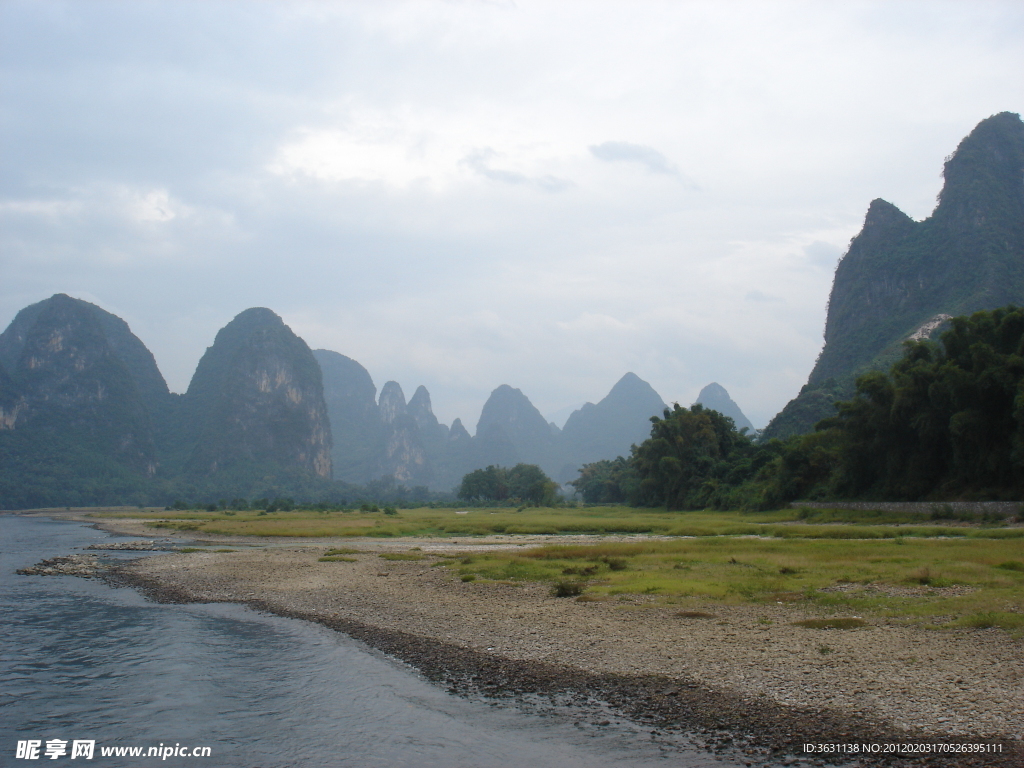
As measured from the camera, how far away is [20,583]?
67.7 feet

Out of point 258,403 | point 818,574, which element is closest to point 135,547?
point 818,574

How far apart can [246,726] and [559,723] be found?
148 inches

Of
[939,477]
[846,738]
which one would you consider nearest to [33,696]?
[846,738]

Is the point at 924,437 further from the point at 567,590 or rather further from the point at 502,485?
the point at 502,485

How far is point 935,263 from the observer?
8681 cm

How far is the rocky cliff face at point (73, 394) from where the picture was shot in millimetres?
119875

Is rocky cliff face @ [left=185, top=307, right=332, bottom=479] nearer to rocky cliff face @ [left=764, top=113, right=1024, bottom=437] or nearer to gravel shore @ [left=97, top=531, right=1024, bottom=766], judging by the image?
rocky cliff face @ [left=764, top=113, right=1024, bottom=437]

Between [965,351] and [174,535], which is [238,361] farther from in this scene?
[965,351]

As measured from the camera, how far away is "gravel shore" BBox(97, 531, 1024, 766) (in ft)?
22.5

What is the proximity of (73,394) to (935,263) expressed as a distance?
141 meters

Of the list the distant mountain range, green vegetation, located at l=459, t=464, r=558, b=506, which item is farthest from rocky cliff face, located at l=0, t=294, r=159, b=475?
green vegetation, located at l=459, t=464, r=558, b=506

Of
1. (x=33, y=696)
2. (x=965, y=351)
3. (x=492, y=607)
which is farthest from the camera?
(x=965, y=351)

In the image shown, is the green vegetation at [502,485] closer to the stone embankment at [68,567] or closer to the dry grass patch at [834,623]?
the stone embankment at [68,567]

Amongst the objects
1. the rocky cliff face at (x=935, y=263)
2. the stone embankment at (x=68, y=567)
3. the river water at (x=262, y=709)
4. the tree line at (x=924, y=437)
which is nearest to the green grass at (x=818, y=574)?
the river water at (x=262, y=709)
